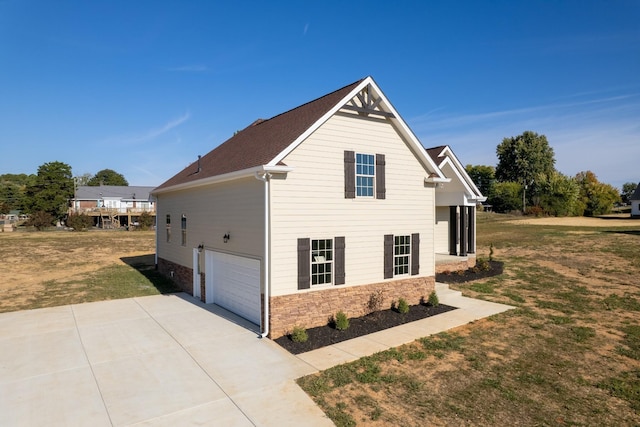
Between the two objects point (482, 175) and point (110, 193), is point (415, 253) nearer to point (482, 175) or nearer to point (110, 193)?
point (110, 193)

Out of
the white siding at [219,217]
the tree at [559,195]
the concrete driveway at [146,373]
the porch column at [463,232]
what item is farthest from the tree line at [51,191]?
the tree at [559,195]

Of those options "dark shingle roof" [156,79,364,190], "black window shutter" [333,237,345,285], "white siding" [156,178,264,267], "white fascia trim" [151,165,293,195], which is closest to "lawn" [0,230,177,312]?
"white siding" [156,178,264,267]

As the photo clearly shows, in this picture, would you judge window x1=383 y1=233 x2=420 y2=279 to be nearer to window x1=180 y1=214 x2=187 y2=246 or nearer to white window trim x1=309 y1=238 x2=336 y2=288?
white window trim x1=309 y1=238 x2=336 y2=288

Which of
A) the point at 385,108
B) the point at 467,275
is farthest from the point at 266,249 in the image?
the point at 467,275

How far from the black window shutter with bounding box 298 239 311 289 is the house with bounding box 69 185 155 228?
56742mm

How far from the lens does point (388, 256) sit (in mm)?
13430

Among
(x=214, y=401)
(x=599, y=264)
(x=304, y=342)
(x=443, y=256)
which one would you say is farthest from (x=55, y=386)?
(x=599, y=264)

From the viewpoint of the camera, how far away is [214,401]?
24.2 ft

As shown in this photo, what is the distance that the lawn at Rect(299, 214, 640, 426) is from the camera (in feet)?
22.9

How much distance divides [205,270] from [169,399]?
807 centimetres

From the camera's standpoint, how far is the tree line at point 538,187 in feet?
205

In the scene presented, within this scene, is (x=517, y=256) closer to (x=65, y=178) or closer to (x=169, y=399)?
(x=169, y=399)

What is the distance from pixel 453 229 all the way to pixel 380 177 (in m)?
11.1

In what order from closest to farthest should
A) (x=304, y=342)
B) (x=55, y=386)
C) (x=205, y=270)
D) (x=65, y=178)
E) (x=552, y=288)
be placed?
(x=55, y=386)
(x=304, y=342)
(x=205, y=270)
(x=552, y=288)
(x=65, y=178)
